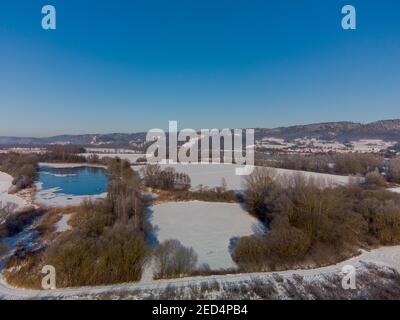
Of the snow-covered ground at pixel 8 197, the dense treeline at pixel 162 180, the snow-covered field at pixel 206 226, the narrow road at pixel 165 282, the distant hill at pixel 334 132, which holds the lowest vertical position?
the snow-covered field at pixel 206 226

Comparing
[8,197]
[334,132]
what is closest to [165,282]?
[8,197]

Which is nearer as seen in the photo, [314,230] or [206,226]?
[314,230]

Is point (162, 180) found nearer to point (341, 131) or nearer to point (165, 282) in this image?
point (165, 282)

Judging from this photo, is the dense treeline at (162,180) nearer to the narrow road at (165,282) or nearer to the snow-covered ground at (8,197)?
the snow-covered ground at (8,197)

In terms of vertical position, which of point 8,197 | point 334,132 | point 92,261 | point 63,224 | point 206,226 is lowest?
point 206,226

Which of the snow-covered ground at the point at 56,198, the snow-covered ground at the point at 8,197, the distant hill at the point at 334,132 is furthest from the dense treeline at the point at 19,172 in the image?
the distant hill at the point at 334,132
